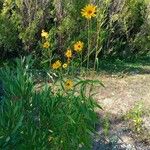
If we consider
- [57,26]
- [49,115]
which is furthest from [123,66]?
[49,115]

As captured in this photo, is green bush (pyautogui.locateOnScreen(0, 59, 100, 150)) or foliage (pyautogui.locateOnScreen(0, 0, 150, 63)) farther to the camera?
foliage (pyautogui.locateOnScreen(0, 0, 150, 63))

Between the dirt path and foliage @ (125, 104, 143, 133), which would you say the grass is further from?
foliage @ (125, 104, 143, 133)

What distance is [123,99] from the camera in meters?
7.58

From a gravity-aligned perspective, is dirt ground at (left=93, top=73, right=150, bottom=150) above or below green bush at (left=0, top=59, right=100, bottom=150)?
below

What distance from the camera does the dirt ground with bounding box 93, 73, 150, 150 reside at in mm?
6633

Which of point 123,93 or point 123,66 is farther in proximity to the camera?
point 123,66

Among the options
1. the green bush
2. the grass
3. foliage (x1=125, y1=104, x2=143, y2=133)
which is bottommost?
foliage (x1=125, y1=104, x2=143, y2=133)

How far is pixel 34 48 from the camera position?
8945mm

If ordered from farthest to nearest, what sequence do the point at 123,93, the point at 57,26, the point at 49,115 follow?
the point at 57,26 < the point at 123,93 < the point at 49,115

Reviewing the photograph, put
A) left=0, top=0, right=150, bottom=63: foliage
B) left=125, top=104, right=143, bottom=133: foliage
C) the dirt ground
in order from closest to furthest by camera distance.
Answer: the dirt ground < left=125, top=104, right=143, bottom=133: foliage < left=0, top=0, right=150, bottom=63: foliage

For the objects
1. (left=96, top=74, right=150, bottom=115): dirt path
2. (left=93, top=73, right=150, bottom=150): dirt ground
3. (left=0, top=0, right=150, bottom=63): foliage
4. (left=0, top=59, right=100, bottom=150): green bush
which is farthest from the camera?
(left=0, top=0, right=150, bottom=63): foliage

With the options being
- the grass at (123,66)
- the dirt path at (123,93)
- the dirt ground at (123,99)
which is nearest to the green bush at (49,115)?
the dirt ground at (123,99)

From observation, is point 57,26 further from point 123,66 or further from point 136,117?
point 136,117

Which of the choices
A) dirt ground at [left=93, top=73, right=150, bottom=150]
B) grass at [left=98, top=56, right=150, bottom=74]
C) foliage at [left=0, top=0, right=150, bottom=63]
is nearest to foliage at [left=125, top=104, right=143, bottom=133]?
dirt ground at [left=93, top=73, right=150, bottom=150]
